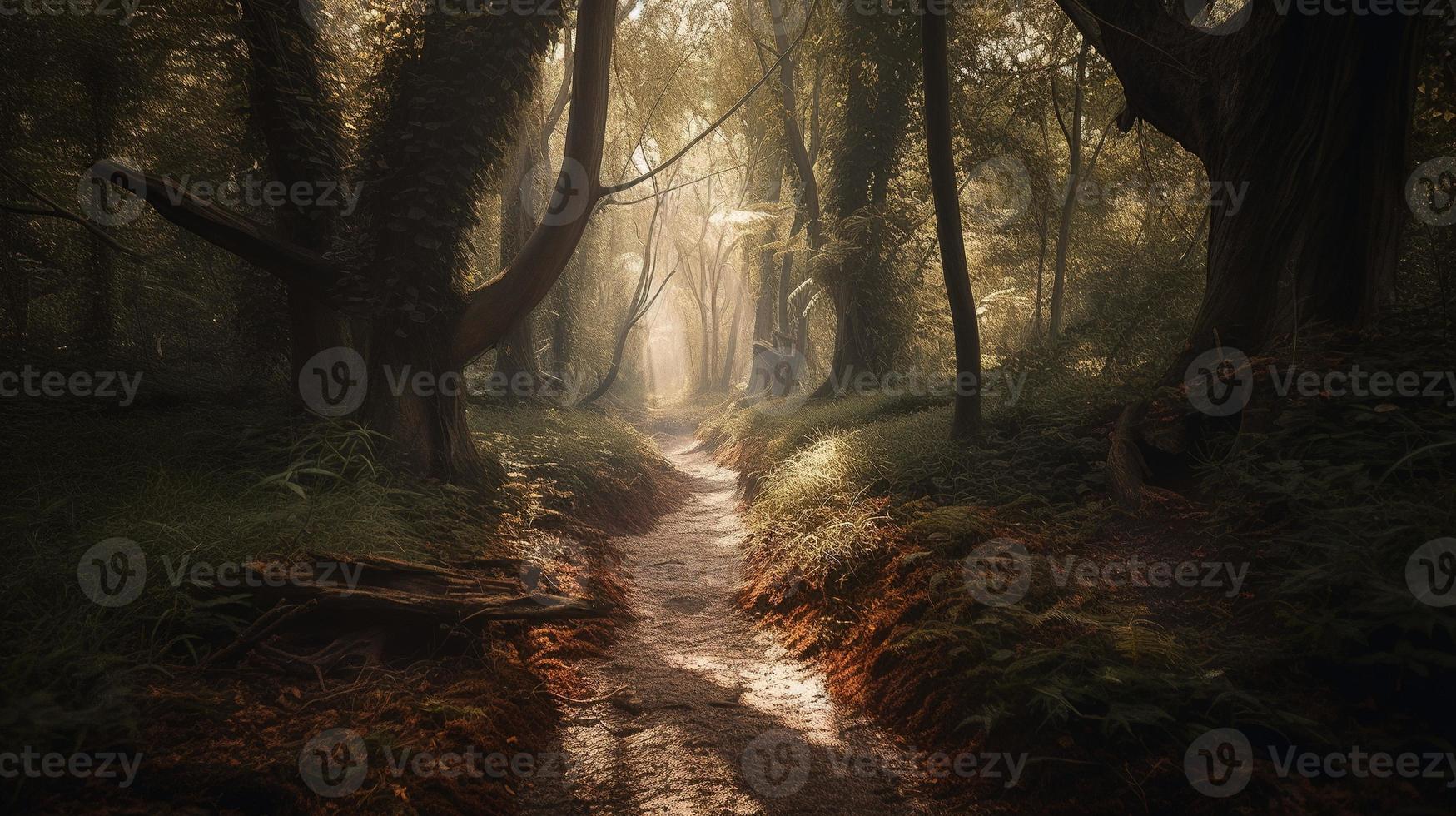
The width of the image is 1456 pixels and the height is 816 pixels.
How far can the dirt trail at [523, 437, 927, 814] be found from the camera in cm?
260

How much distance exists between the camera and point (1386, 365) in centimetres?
349

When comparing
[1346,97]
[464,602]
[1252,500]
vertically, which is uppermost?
[1346,97]

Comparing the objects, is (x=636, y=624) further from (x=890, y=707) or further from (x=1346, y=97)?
(x=1346, y=97)

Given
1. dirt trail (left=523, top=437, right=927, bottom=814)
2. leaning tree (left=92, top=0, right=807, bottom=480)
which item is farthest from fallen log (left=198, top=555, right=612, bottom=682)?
leaning tree (left=92, top=0, right=807, bottom=480)

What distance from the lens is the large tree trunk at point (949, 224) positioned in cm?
566

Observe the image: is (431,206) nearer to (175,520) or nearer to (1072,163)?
(175,520)

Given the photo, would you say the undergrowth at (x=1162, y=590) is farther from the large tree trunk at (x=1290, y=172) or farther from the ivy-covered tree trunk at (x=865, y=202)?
the ivy-covered tree trunk at (x=865, y=202)

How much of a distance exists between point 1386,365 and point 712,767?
14.9 feet

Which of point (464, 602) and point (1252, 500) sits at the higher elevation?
point (1252, 500)

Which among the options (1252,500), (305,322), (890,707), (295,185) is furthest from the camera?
(305,322)

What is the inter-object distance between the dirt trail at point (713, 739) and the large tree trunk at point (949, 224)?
317cm

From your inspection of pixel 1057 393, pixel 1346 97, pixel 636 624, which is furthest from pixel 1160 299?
pixel 636 624

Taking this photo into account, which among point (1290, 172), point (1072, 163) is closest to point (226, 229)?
point (1290, 172)

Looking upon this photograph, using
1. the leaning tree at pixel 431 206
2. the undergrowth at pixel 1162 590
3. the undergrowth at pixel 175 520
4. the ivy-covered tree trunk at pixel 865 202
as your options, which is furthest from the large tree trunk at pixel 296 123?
the ivy-covered tree trunk at pixel 865 202
